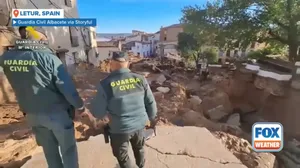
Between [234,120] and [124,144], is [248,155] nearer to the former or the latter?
[124,144]

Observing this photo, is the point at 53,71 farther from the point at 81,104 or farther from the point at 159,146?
the point at 159,146

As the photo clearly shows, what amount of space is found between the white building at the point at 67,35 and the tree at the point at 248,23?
10.0m

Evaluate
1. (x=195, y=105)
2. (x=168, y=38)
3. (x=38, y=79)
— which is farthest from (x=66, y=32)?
(x=168, y=38)

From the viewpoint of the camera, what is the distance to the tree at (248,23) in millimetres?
8906

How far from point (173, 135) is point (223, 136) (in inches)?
43.4

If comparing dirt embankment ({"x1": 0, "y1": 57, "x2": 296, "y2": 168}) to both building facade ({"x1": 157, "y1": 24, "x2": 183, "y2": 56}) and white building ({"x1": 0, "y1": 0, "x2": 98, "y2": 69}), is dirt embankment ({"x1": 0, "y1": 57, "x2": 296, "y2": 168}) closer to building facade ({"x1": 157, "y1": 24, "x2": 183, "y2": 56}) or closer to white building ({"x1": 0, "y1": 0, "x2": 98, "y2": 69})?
white building ({"x1": 0, "y1": 0, "x2": 98, "y2": 69})

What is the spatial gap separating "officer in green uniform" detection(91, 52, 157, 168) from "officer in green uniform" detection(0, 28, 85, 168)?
30 centimetres

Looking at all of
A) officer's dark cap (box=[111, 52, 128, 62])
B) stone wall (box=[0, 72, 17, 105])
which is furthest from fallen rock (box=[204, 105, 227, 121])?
stone wall (box=[0, 72, 17, 105])

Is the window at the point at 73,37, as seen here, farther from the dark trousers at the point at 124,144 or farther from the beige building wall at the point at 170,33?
the beige building wall at the point at 170,33

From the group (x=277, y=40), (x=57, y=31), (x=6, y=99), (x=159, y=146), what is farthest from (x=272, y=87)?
(x=57, y=31)

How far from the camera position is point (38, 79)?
78.1 inches

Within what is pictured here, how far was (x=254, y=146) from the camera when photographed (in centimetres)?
388

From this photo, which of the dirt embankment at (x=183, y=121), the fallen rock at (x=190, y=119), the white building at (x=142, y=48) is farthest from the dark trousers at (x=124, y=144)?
the white building at (x=142, y=48)

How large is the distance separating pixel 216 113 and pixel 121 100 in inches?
301
